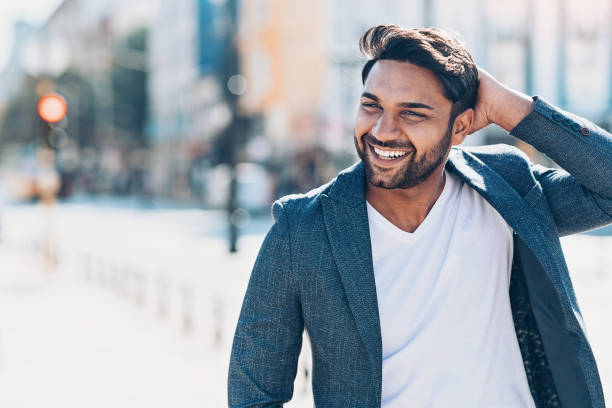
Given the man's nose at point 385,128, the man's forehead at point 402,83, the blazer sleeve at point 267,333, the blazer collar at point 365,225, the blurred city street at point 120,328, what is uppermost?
the man's forehead at point 402,83

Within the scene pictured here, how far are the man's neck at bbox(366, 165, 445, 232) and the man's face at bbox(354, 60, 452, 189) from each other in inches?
2.0

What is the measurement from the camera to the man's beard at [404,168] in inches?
84.7

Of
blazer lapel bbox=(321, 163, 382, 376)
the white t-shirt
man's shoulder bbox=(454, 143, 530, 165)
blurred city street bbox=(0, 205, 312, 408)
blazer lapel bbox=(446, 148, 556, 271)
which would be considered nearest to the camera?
blazer lapel bbox=(321, 163, 382, 376)

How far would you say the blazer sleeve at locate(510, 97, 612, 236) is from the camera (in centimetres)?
229

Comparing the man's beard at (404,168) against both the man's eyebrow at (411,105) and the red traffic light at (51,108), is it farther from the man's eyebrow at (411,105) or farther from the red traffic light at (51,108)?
the red traffic light at (51,108)

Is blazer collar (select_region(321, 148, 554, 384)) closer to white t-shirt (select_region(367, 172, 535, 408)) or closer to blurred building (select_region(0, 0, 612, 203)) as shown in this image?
white t-shirt (select_region(367, 172, 535, 408))

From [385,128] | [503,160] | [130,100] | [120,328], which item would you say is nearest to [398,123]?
[385,128]

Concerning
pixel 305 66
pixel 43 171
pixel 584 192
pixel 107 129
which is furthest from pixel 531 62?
pixel 107 129

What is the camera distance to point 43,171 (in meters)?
14.6

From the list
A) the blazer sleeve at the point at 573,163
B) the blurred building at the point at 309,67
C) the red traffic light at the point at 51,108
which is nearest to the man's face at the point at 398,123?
the blazer sleeve at the point at 573,163

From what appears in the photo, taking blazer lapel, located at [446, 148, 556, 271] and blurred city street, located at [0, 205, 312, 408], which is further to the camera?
blurred city street, located at [0, 205, 312, 408]

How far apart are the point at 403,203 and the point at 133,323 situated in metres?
7.19

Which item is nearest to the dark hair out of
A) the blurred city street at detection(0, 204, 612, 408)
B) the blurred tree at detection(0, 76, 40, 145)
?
the blurred city street at detection(0, 204, 612, 408)

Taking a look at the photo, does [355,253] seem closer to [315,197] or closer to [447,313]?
[315,197]
